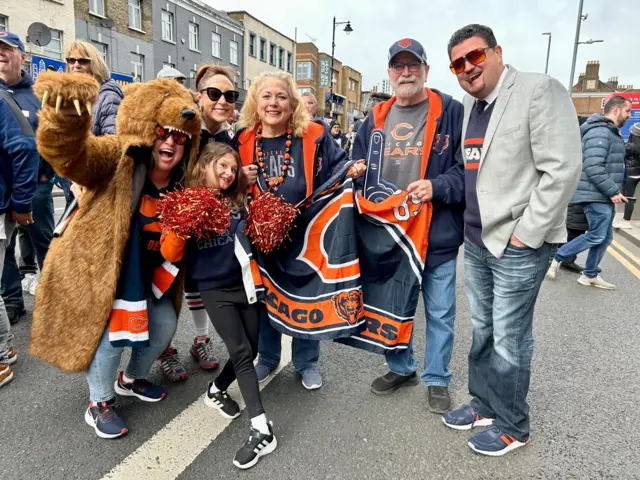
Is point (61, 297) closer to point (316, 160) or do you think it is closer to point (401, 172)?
point (316, 160)

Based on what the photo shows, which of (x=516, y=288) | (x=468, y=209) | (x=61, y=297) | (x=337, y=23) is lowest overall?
(x=61, y=297)

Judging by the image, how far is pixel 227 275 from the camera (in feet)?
8.52

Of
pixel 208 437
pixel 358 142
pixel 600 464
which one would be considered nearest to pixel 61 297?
pixel 208 437

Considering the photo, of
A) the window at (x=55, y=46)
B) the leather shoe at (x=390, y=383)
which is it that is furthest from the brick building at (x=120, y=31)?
the leather shoe at (x=390, y=383)

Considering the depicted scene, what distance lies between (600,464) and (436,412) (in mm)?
846

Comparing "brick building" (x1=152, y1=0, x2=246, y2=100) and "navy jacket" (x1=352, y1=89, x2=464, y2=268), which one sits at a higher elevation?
"brick building" (x1=152, y1=0, x2=246, y2=100)

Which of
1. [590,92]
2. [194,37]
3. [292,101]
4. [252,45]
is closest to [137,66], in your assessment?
[194,37]

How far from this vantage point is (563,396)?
3.00 meters

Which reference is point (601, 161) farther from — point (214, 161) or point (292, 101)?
point (214, 161)

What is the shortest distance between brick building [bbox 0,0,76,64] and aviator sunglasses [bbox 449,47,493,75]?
61.2ft

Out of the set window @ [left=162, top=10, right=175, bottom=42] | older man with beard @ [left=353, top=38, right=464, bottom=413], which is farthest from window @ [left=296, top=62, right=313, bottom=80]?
older man with beard @ [left=353, top=38, right=464, bottom=413]

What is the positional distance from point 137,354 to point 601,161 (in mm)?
5357

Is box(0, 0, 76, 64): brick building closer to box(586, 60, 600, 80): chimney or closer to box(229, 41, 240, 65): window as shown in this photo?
box(229, 41, 240, 65): window

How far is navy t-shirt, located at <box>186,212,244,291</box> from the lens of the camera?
258 centimetres
